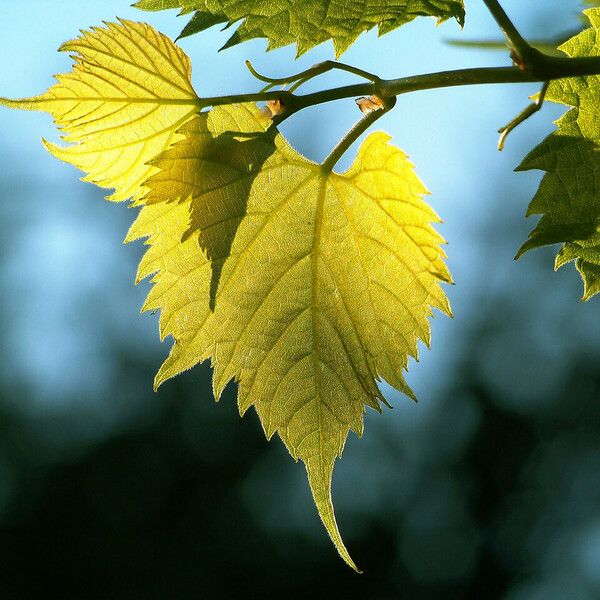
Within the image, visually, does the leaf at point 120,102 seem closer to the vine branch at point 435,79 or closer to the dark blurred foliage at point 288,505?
the vine branch at point 435,79

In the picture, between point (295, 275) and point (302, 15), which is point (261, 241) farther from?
point (302, 15)

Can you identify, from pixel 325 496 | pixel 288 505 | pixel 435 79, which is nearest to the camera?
pixel 435 79

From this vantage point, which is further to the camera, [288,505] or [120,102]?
[288,505]

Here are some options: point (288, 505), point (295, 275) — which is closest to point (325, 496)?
point (295, 275)

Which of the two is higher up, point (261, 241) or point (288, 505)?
point (261, 241)

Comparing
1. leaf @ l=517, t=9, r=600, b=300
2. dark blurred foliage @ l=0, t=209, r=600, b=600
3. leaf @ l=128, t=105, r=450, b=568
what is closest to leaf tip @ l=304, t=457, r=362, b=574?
leaf @ l=128, t=105, r=450, b=568

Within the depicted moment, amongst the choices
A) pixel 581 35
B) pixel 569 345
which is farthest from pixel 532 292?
pixel 581 35

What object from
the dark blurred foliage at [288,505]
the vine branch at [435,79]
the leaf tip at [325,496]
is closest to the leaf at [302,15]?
the vine branch at [435,79]
